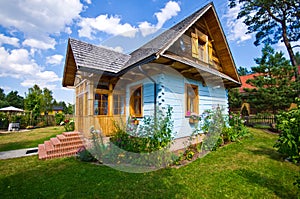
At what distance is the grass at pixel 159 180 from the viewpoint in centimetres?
276

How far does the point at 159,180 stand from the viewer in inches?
128

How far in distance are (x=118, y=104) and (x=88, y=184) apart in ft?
13.5

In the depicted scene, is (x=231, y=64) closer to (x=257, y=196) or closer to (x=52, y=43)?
(x=257, y=196)

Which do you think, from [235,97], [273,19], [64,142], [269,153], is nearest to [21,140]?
[64,142]

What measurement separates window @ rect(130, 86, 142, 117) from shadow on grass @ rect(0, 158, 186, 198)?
111 inches

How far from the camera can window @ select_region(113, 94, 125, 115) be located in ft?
22.5

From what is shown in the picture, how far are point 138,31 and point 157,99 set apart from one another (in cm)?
369

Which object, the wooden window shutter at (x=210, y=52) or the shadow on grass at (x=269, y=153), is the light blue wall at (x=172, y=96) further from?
the shadow on grass at (x=269, y=153)

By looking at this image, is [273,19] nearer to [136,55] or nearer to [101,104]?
[136,55]

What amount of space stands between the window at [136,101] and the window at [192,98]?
6.45 feet

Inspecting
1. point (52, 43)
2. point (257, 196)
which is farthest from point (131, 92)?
point (52, 43)

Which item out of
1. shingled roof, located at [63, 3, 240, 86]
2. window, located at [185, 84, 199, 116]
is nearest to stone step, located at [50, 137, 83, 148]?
shingled roof, located at [63, 3, 240, 86]

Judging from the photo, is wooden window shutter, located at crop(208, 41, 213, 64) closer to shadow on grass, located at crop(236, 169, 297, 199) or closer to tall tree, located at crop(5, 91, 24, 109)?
shadow on grass, located at crop(236, 169, 297, 199)

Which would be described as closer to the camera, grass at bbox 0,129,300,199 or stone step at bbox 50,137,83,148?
grass at bbox 0,129,300,199
